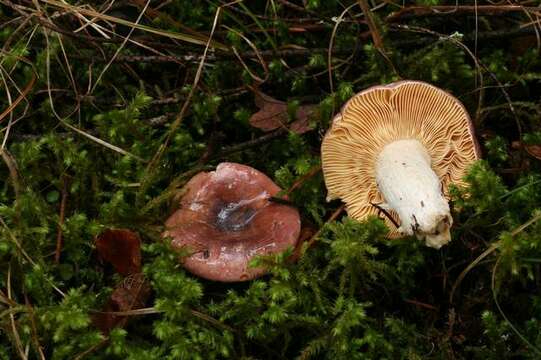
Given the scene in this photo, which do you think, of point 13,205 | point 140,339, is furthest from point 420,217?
point 13,205

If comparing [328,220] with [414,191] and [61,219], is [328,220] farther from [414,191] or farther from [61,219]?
[61,219]

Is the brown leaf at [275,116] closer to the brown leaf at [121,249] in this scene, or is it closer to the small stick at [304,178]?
the small stick at [304,178]

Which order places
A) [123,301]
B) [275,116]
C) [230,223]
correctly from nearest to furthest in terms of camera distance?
[123,301]
[230,223]
[275,116]

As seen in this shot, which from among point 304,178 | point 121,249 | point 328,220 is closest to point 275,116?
point 304,178

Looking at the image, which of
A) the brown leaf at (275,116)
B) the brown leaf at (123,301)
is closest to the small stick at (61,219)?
the brown leaf at (123,301)

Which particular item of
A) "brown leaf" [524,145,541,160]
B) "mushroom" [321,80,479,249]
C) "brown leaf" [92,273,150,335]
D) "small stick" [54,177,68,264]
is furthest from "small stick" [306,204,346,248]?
"small stick" [54,177,68,264]

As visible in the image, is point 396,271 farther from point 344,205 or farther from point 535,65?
point 535,65
